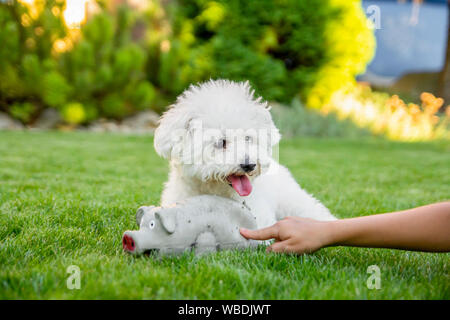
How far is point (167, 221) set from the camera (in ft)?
6.82

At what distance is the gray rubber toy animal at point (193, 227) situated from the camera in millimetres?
2084

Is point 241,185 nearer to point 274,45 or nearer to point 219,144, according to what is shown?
point 219,144

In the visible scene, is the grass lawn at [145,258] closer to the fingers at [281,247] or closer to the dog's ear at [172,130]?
the fingers at [281,247]

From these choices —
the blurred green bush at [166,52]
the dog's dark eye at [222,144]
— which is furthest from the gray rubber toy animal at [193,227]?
the blurred green bush at [166,52]

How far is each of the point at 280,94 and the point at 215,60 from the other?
7.64 ft

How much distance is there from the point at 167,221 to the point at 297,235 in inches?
27.0

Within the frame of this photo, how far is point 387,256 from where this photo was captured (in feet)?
7.80

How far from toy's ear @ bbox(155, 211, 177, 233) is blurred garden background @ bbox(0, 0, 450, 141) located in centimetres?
940

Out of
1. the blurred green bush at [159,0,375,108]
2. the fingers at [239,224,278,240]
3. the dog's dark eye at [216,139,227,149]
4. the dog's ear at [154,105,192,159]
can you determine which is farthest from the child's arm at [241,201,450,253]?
the blurred green bush at [159,0,375,108]

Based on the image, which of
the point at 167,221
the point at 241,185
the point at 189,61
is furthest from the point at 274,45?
the point at 167,221

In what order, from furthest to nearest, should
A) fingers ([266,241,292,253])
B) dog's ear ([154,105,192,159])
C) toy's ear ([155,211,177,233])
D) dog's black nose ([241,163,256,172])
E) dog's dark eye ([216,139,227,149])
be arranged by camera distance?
dog's ear ([154,105,192,159]) → dog's dark eye ([216,139,227,149]) → dog's black nose ([241,163,256,172]) → fingers ([266,241,292,253]) → toy's ear ([155,211,177,233])

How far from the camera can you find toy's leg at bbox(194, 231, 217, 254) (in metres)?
2.20

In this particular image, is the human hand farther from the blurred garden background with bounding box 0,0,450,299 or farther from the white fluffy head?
the white fluffy head
